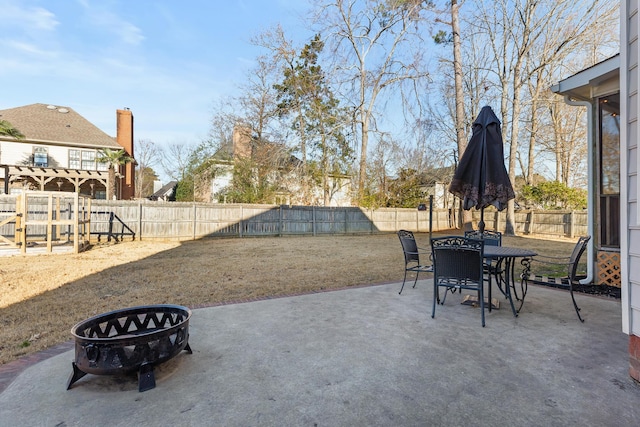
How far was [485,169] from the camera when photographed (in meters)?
4.24

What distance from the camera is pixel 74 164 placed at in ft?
61.7

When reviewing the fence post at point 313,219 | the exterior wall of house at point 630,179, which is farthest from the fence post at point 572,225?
the exterior wall of house at point 630,179

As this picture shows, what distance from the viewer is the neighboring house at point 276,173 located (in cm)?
1783

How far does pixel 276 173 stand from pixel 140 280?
1291cm

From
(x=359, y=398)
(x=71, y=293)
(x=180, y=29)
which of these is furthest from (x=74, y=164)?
(x=359, y=398)

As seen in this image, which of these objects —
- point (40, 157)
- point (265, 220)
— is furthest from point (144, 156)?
point (265, 220)

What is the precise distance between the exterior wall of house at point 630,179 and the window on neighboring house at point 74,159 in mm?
23395

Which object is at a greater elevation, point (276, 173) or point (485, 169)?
point (276, 173)

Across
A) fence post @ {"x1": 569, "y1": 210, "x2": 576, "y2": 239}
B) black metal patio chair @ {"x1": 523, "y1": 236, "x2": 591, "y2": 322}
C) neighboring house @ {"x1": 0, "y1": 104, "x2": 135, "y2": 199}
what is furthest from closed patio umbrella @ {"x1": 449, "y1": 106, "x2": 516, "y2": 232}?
neighboring house @ {"x1": 0, "y1": 104, "x2": 135, "y2": 199}

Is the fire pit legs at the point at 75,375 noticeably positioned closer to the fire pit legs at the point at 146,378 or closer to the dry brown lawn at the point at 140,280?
the fire pit legs at the point at 146,378

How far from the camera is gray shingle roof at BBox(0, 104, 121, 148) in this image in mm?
18078

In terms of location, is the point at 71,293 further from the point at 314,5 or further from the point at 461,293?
the point at 314,5

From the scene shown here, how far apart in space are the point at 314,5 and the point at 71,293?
54.0 ft

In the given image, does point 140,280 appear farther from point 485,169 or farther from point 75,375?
point 485,169
